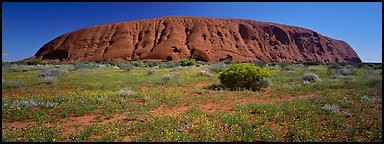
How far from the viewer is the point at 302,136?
5352 millimetres

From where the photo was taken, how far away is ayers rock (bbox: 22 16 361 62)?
67.3m

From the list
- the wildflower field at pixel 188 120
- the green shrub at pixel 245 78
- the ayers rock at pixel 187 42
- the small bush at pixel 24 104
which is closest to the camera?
the wildflower field at pixel 188 120

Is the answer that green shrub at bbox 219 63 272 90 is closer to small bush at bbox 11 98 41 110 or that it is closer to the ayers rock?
small bush at bbox 11 98 41 110

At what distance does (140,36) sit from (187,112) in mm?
70927

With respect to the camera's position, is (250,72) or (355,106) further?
(250,72)

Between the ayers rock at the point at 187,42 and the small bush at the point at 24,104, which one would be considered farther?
the ayers rock at the point at 187,42

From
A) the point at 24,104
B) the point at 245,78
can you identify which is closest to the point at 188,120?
the point at 24,104

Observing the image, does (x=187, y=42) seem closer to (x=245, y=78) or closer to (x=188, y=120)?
(x=245, y=78)

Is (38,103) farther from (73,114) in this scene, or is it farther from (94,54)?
(94,54)

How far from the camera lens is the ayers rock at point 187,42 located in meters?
67.3

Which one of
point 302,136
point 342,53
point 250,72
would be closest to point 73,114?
point 302,136

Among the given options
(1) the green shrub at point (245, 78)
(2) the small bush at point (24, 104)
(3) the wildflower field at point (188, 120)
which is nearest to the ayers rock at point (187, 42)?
(1) the green shrub at point (245, 78)

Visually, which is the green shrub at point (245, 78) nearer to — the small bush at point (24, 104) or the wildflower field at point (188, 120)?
the wildflower field at point (188, 120)

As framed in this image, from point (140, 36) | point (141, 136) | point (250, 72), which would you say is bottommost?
point (141, 136)
